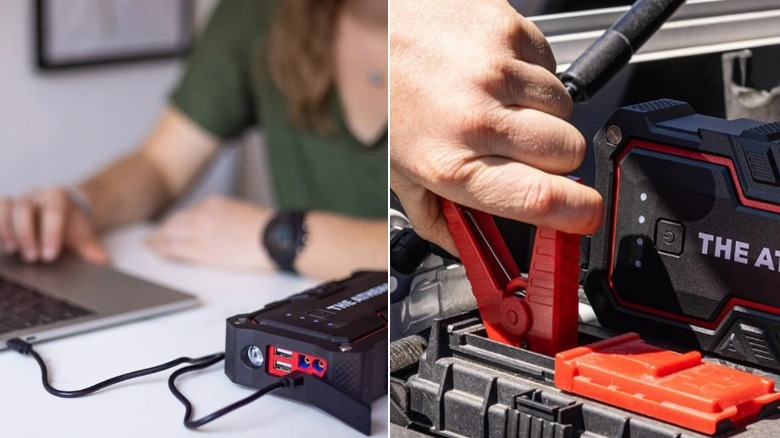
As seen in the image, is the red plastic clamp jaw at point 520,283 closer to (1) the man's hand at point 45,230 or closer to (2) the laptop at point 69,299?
(2) the laptop at point 69,299

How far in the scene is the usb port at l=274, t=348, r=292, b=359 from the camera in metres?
0.79

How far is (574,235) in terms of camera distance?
21.8 inches

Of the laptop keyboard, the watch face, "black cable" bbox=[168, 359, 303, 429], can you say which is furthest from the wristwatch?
"black cable" bbox=[168, 359, 303, 429]

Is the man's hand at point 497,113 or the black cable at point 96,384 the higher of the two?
the man's hand at point 497,113

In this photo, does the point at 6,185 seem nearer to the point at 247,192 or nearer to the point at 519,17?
the point at 247,192

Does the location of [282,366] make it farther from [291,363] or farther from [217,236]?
[217,236]

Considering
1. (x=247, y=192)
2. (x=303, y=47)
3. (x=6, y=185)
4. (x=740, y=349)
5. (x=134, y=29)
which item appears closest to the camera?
(x=740, y=349)

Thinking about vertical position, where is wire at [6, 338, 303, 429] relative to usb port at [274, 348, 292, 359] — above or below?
below

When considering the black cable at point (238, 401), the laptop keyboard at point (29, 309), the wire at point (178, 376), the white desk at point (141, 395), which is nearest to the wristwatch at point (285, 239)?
the white desk at point (141, 395)

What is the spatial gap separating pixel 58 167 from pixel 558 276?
5.71 feet

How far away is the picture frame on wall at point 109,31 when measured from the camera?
2025 millimetres

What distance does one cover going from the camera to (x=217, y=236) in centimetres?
142

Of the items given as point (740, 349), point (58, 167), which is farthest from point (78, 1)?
point (740, 349)

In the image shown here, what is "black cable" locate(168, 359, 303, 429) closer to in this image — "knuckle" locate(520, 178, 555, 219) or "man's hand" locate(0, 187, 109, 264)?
"knuckle" locate(520, 178, 555, 219)
